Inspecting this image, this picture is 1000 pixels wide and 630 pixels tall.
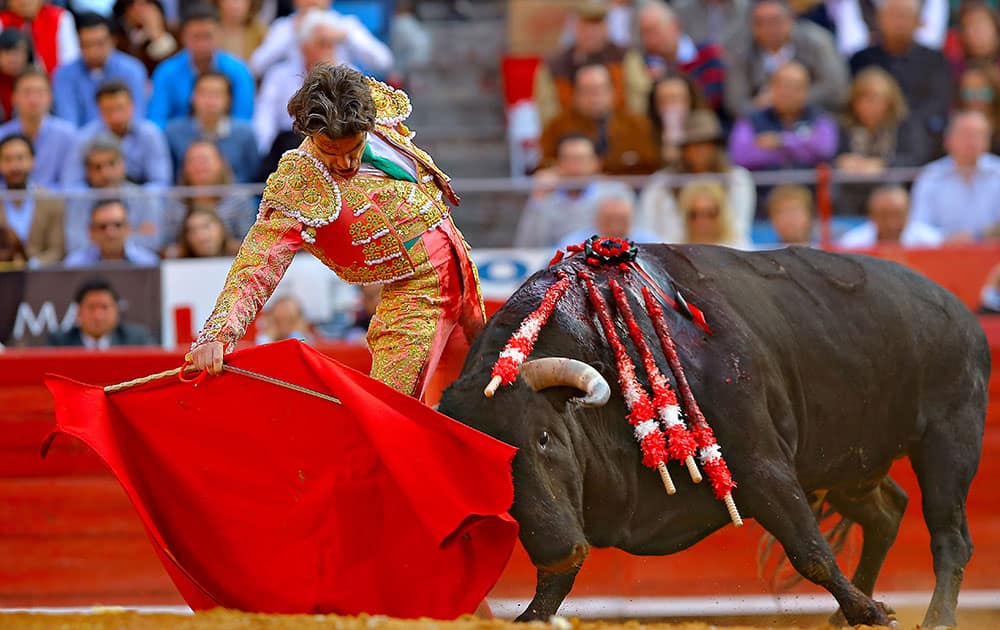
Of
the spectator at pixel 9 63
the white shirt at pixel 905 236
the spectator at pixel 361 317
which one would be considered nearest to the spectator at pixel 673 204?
the white shirt at pixel 905 236

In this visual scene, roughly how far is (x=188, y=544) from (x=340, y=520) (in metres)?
0.49

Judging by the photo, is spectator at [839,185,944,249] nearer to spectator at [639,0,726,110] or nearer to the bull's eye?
spectator at [639,0,726,110]

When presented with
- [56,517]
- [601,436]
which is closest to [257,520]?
[601,436]

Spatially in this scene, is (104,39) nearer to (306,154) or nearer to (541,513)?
(306,154)

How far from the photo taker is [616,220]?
758 centimetres

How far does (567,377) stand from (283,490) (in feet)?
3.09

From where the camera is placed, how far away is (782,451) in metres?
4.98

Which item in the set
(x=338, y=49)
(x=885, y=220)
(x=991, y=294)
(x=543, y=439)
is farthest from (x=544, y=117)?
(x=543, y=439)

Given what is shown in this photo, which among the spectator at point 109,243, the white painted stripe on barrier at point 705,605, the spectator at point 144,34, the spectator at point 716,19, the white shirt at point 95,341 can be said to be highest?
the spectator at point 716,19

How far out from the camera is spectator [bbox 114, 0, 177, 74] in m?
9.50

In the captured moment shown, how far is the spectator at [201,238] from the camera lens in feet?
24.2

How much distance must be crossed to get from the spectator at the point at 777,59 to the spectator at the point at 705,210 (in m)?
1.98

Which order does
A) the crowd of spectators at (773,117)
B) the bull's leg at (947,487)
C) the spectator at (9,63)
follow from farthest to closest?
the spectator at (9,63), the crowd of spectators at (773,117), the bull's leg at (947,487)

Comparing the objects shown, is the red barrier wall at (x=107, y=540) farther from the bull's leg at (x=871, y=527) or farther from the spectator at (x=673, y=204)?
the spectator at (x=673, y=204)
